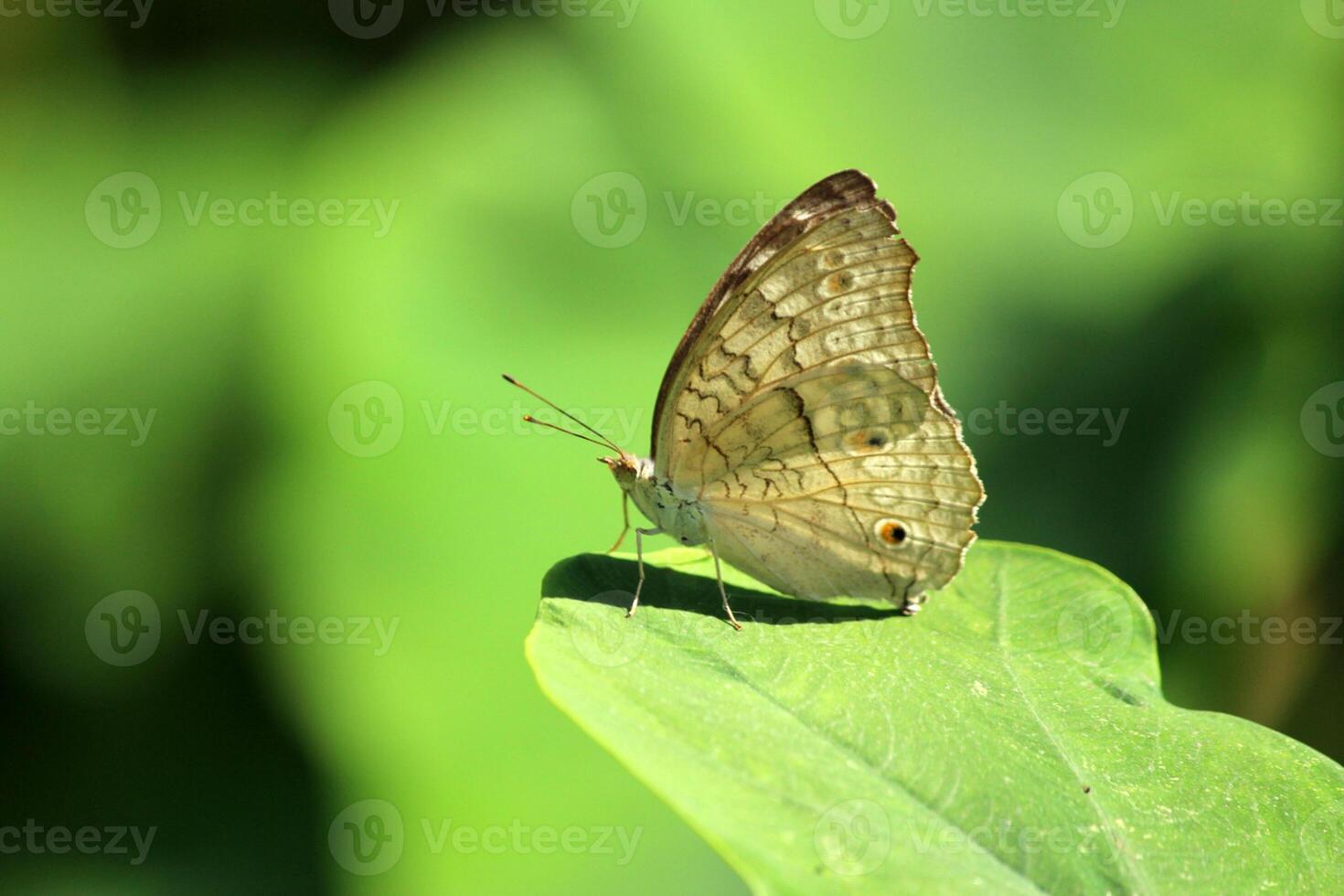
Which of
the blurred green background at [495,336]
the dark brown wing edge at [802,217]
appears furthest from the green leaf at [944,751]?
the blurred green background at [495,336]

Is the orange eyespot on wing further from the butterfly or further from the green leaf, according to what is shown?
the green leaf

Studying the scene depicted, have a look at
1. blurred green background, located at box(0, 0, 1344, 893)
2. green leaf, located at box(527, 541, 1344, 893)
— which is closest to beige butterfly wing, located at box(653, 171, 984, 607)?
green leaf, located at box(527, 541, 1344, 893)

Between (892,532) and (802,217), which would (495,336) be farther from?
(892,532)

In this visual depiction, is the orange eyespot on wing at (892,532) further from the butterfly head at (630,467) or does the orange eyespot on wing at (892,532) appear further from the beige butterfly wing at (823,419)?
the butterfly head at (630,467)

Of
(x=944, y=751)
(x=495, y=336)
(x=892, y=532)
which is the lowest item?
(x=944, y=751)

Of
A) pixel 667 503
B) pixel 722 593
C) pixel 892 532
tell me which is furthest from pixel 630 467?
pixel 892 532

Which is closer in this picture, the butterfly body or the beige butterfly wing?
the beige butterfly wing

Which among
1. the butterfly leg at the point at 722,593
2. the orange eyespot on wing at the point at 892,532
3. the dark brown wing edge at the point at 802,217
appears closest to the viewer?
the butterfly leg at the point at 722,593
